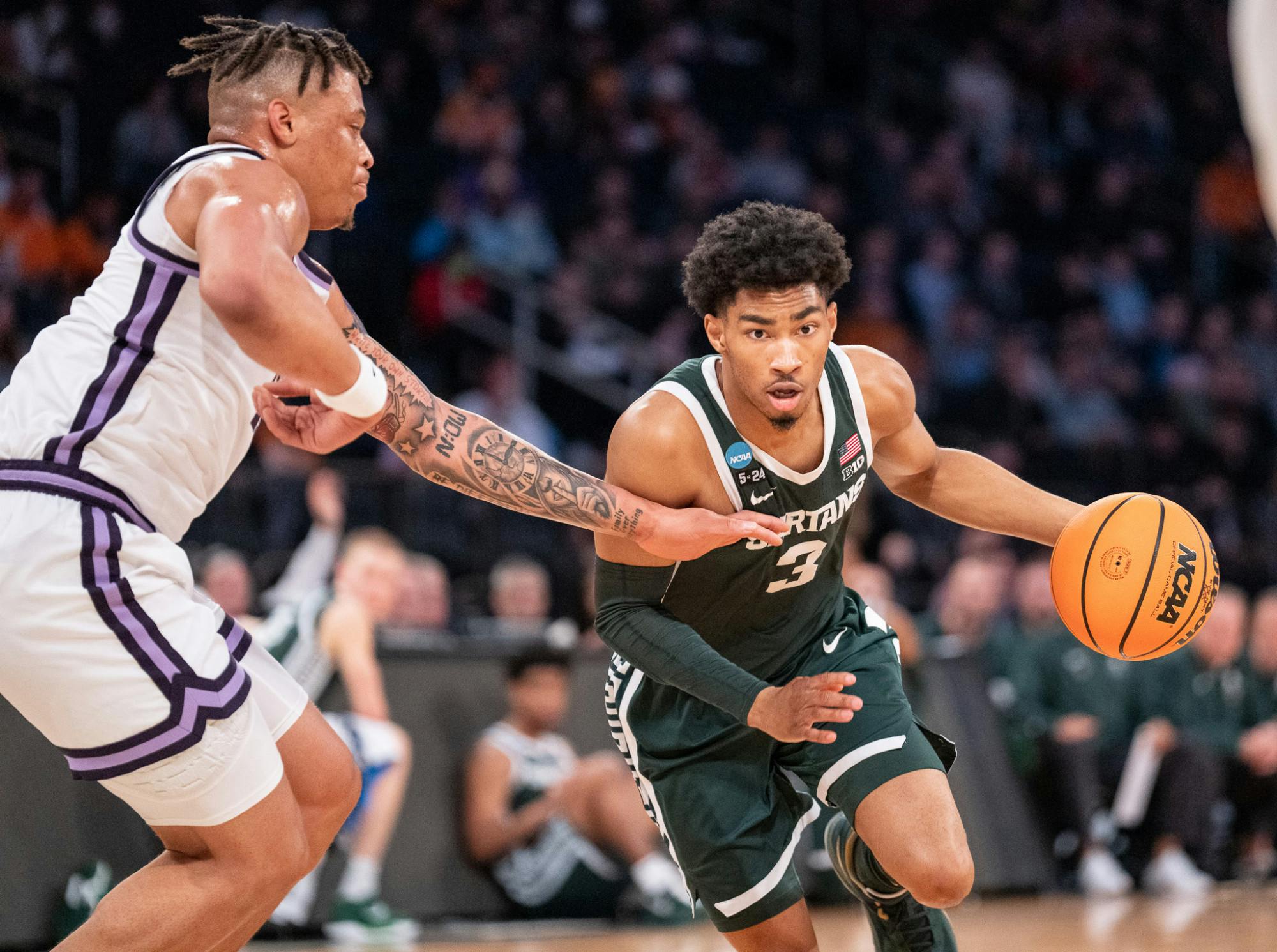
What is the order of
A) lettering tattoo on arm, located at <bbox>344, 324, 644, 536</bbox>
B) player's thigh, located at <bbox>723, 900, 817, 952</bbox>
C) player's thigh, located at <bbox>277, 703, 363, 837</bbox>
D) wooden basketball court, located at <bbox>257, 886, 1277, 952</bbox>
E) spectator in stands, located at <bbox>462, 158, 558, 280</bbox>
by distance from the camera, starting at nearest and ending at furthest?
player's thigh, located at <bbox>277, 703, 363, 837</bbox> < lettering tattoo on arm, located at <bbox>344, 324, 644, 536</bbox> < player's thigh, located at <bbox>723, 900, 817, 952</bbox> < wooden basketball court, located at <bbox>257, 886, 1277, 952</bbox> < spectator in stands, located at <bbox>462, 158, 558, 280</bbox>

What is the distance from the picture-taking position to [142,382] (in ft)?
10.3

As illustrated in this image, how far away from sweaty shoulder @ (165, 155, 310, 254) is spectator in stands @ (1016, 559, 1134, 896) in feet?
23.4

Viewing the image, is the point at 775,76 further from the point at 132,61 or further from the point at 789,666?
the point at 789,666

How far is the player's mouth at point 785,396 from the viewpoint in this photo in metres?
3.83

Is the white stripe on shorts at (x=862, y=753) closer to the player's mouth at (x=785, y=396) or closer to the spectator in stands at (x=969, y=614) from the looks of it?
the player's mouth at (x=785, y=396)

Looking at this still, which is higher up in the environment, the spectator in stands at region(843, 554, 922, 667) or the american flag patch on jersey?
the american flag patch on jersey

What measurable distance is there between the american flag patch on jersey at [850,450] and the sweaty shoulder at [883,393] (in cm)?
10

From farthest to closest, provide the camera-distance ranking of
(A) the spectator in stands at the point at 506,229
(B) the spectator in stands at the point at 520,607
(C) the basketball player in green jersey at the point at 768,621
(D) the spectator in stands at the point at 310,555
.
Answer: (A) the spectator in stands at the point at 506,229 → (B) the spectator in stands at the point at 520,607 → (D) the spectator in stands at the point at 310,555 → (C) the basketball player in green jersey at the point at 768,621

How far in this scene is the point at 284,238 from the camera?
311 centimetres

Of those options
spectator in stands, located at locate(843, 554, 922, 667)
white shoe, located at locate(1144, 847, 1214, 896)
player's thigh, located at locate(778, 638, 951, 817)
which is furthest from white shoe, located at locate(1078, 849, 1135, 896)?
player's thigh, located at locate(778, 638, 951, 817)

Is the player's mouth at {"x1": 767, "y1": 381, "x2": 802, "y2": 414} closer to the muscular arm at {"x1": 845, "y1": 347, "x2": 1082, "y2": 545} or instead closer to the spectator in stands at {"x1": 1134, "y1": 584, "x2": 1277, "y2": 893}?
the muscular arm at {"x1": 845, "y1": 347, "x2": 1082, "y2": 545}

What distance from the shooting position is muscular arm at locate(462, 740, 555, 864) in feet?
24.2

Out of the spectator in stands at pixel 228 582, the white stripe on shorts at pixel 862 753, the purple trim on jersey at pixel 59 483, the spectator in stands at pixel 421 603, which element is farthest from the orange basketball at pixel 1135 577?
the spectator in stands at pixel 421 603

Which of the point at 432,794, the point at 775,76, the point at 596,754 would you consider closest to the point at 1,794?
the point at 432,794
